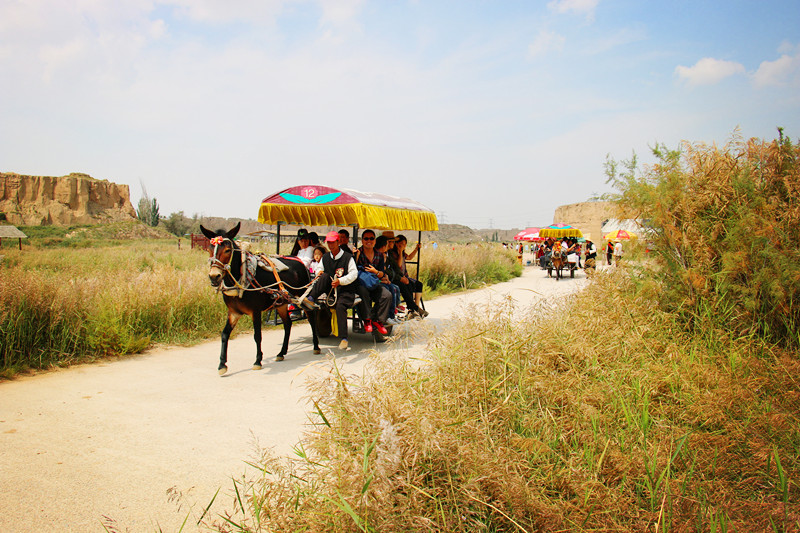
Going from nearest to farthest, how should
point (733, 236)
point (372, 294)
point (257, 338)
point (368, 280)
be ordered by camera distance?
1. point (733, 236)
2. point (257, 338)
3. point (368, 280)
4. point (372, 294)

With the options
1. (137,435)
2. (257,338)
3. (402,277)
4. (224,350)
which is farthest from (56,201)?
(137,435)

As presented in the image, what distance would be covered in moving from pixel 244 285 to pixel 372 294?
2409 mm

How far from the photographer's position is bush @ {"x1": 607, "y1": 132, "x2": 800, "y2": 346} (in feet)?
16.1

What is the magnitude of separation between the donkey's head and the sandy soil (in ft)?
4.56

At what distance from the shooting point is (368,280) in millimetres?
8234

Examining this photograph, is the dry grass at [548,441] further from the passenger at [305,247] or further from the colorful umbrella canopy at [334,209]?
the passenger at [305,247]

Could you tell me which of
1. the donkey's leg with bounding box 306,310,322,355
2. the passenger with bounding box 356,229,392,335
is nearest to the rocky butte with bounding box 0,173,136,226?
the passenger with bounding box 356,229,392,335

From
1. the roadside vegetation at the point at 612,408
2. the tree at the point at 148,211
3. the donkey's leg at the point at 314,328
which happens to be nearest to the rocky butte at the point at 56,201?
the tree at the point at 148,211

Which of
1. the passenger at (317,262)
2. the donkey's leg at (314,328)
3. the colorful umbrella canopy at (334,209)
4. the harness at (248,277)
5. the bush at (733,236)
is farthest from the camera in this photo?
the passenger at (317,262)

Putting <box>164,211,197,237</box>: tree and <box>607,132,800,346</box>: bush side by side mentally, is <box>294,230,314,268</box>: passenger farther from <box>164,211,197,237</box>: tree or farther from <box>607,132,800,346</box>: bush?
<box>164,211,197,237</box>: tree

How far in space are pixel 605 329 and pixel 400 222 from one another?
4.97 meters

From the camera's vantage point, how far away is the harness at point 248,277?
645cm

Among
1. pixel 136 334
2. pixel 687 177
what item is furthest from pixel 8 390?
pixel 687 177

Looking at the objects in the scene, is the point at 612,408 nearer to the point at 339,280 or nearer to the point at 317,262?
the point at 339,280
